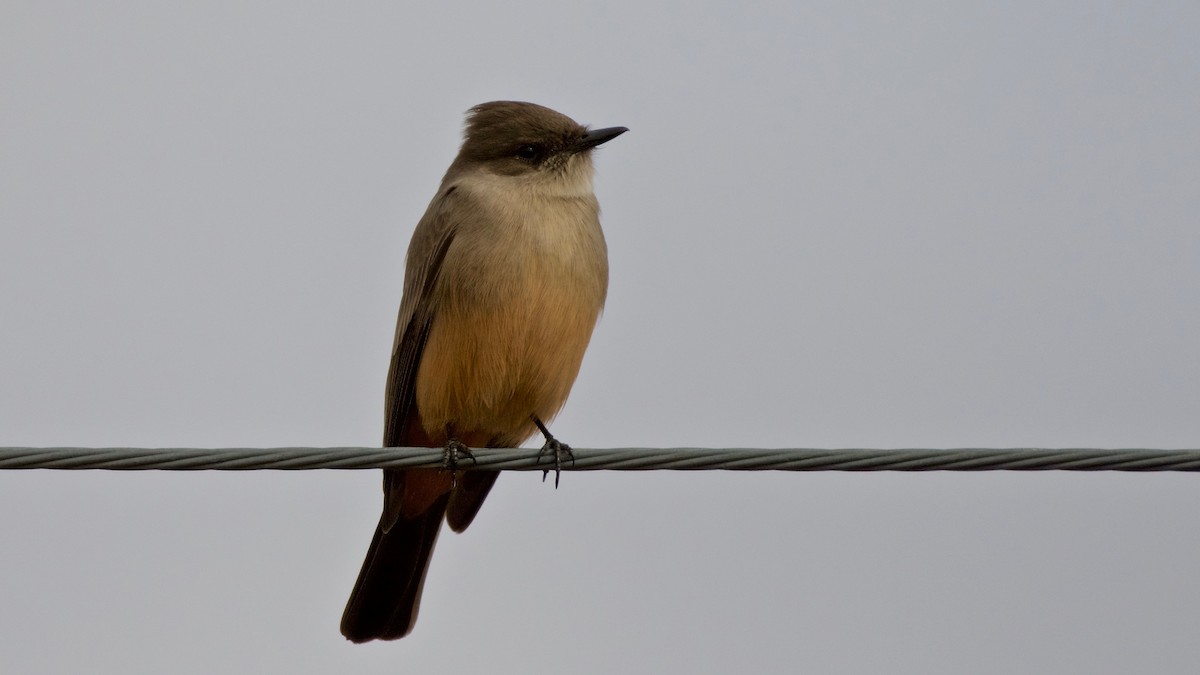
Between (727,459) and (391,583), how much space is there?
284cm

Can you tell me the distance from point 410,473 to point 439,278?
0.89 metres

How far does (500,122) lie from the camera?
6.82m

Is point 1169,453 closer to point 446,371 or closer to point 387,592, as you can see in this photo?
point 446,371

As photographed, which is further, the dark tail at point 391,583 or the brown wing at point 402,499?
the dark tail at point 391,583

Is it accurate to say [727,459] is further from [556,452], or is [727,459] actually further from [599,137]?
[599,137]

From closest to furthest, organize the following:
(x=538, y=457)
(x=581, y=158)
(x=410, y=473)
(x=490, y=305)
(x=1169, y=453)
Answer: (x=1169, y=453), (x=538, y=457), (x=490, y=305), (x=410, y=473), (x=581, y=158)

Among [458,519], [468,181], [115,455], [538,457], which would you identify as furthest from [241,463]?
[468,181]

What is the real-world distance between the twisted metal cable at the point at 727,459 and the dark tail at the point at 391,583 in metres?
2.36

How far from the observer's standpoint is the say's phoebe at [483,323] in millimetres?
5828

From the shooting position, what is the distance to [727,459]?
399 cm

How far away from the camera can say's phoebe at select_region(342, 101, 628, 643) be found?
229 inches

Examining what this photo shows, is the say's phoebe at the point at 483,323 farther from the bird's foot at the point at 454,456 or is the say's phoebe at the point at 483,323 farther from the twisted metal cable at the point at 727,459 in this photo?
the twisted metal cable at the point at 727,459

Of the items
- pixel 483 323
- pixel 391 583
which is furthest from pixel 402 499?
pixel 483 323

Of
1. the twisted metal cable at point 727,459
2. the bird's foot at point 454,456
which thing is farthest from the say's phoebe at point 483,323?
the twisted metal cable at point 727,459
